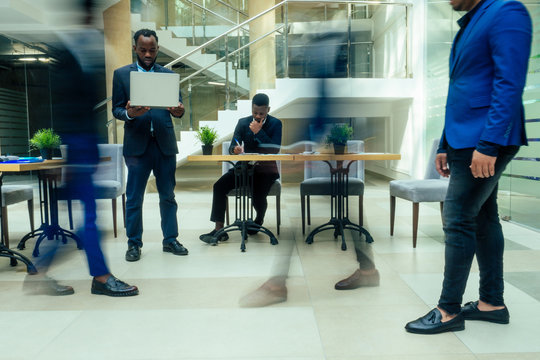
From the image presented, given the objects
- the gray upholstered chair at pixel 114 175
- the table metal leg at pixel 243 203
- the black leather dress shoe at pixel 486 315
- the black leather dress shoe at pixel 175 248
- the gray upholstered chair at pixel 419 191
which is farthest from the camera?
the gray upholstered chair at pixel 114 175

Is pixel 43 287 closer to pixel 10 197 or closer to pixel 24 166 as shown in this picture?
pixel 24 166

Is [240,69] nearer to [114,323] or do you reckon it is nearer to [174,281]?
[174,281]

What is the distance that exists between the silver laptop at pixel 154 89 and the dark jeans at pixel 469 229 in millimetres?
1523

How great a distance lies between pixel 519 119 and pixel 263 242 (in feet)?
7.91

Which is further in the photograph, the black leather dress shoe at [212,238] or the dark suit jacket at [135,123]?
the black leather dress shoe at [212,238]

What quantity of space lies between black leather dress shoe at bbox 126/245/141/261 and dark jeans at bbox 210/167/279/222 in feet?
2.63

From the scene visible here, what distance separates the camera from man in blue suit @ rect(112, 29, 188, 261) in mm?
3051

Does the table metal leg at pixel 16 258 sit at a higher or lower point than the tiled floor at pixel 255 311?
higher

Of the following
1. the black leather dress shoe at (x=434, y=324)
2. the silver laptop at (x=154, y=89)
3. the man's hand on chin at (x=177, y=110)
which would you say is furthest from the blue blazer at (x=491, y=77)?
the man's hand on chin at (x=177, y=110)

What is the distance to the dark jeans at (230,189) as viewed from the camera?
396 centimetres

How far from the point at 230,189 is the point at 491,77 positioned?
257 centimetres

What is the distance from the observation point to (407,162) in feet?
24.4

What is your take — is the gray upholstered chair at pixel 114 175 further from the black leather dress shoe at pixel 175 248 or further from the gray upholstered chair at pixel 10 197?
the black leather dress shoe at pixel 175 248

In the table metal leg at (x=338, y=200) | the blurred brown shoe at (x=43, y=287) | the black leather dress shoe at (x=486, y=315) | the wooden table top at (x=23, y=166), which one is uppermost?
the wooden table top at (x=23, y=166)
